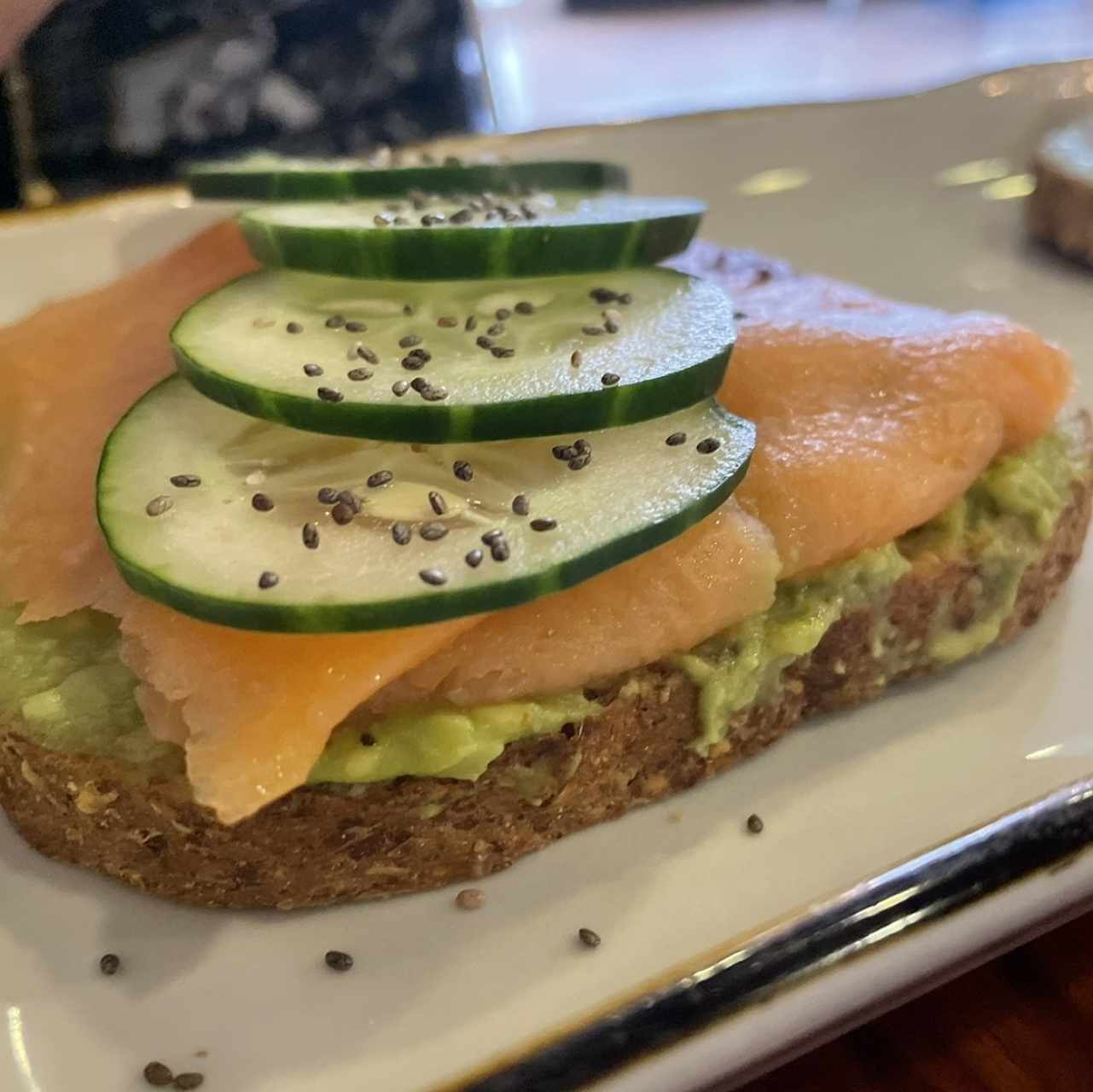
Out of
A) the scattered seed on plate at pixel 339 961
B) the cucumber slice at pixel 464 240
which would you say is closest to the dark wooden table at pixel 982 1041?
the scattered seed on plate at pixel 339 961

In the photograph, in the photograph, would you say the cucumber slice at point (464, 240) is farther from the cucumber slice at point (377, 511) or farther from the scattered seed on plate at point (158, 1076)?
the scattered seed on plate at point (158, 1076)

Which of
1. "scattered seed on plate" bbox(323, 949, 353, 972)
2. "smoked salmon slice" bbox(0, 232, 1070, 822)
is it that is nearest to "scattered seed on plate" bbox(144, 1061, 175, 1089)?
"scattered seed on plate" bbox(323, 949, 353, 972)

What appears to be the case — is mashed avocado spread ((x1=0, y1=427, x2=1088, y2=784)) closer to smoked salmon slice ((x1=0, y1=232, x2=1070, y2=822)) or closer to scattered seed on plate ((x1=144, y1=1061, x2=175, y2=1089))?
smoked salmon slice ((x1=0, y1=232, x2=1070, y2=822))

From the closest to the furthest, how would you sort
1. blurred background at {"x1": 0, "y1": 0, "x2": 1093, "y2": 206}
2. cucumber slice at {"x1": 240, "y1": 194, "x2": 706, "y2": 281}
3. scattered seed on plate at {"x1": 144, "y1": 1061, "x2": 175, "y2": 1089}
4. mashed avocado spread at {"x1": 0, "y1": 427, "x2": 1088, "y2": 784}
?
scattered seed on plate at {"x1": 144, "y1": 1061, "x2": 175, "y2": 1089}
mashed avocado spread at {"x1": 0, "y1": 427, "x2": 1088, "y2": 784}
cucumber slice at {"x1": 240, "y1": 194, "x2": 706, "y2": 281}
blurred background at {"x1": 0, "y1": 0, "x2": 1093, "y2": 206}

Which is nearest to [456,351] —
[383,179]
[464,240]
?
[464,240]

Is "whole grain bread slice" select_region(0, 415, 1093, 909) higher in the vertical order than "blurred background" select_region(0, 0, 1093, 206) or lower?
lower
